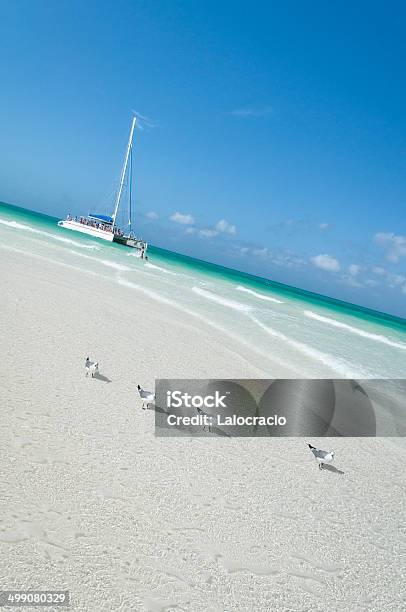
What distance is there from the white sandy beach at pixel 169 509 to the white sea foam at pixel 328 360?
23.0 ft

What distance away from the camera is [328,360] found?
18219mm

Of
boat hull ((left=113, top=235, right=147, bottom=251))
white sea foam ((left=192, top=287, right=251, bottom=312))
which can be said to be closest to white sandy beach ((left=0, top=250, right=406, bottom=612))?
white sea foam ((left=192, top=287, right=251, bottom=312))

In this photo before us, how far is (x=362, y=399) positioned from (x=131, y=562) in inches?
410

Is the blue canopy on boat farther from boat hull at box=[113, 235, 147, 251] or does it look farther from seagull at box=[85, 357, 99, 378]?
seagull at box=[85, 357, 99, 378]

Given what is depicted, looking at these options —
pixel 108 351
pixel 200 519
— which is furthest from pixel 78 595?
pixel 108 351

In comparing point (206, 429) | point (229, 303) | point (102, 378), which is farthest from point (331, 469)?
point (229, 303)

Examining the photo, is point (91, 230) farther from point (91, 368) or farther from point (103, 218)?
point (91, 368)

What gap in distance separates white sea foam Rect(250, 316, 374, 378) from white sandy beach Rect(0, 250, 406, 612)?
7.00 metres

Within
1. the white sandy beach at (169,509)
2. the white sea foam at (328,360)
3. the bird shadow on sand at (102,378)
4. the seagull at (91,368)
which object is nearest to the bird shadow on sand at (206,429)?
the white sandy beach at (169,509)

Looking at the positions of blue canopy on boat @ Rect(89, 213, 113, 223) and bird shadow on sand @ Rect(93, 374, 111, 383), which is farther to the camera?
blue canopy on boat @ Rect(89, 213, 113, 223)

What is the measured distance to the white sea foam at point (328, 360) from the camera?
1668 centimetres

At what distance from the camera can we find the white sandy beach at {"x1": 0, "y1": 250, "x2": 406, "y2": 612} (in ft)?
14.0

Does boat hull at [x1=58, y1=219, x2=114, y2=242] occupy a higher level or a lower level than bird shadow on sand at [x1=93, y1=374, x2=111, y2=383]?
higher

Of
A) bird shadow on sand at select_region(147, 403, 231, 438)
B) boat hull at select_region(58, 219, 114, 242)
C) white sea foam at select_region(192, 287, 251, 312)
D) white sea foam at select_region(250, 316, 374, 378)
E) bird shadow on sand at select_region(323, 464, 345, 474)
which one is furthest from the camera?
boat hull at select_region(58, 219, 114, 242)
